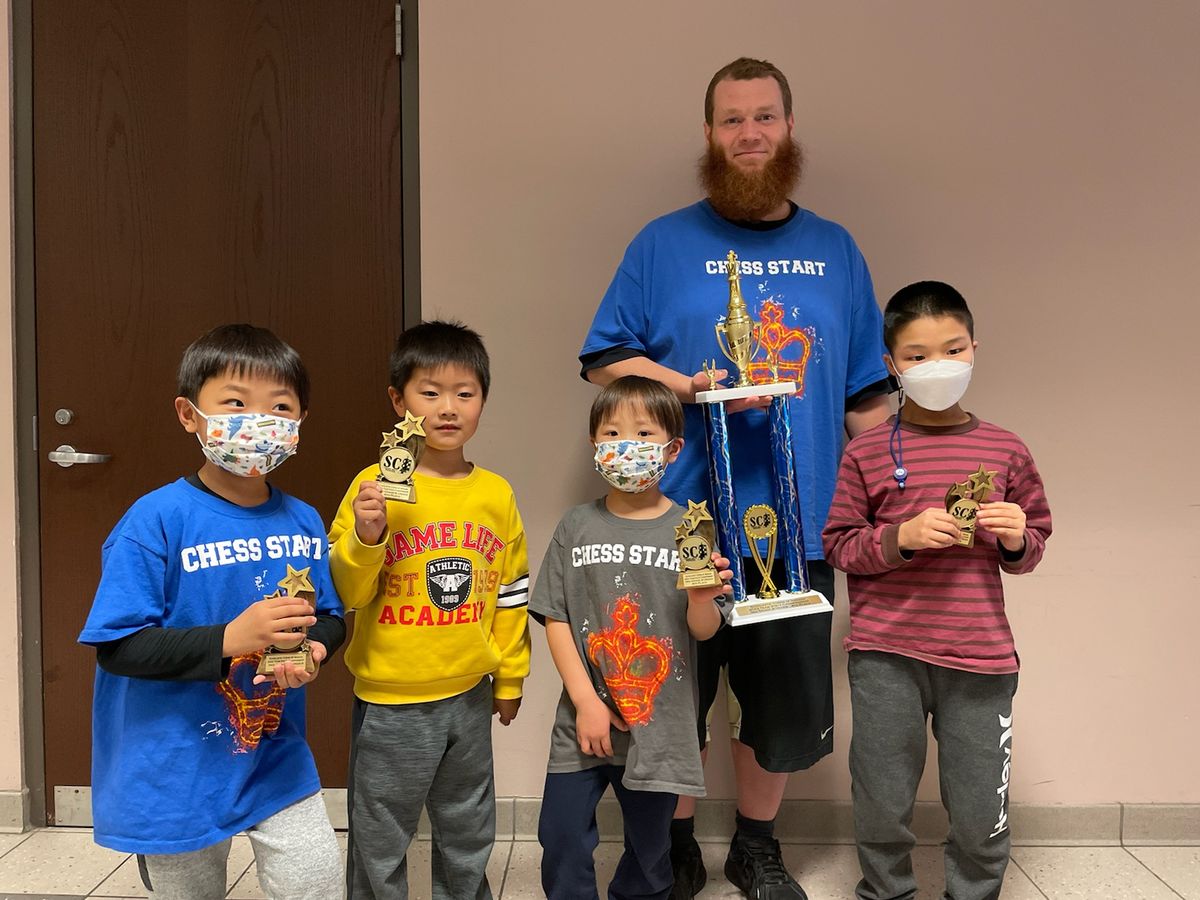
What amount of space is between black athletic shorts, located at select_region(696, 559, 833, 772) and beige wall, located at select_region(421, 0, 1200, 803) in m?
0.57

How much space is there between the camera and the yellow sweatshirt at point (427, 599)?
1872 mm

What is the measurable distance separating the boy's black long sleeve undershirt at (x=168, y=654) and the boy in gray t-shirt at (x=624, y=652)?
691 millimetres

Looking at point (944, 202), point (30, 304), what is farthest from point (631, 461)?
point (30, 304)

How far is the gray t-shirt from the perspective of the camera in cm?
190

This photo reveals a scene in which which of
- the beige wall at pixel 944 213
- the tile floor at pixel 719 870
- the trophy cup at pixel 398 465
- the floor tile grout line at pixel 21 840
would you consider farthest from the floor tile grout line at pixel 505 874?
the floor tile grout line at pixel 21 840

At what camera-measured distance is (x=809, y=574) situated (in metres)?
2.26

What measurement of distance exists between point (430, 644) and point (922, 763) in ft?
3.97

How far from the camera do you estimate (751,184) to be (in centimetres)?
227

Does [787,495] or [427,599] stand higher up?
[787,495]

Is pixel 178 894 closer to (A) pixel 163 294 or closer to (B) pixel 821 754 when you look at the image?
(B) pixel 821 754

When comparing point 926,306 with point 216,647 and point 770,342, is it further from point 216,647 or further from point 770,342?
point 216,647

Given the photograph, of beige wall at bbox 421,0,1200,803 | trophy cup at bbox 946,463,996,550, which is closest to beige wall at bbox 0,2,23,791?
beige wall at bbox 421,0,1200,803

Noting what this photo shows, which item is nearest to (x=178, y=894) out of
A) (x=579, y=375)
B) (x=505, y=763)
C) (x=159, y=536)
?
(x=159, y=536)

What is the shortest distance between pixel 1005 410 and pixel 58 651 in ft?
10.4
